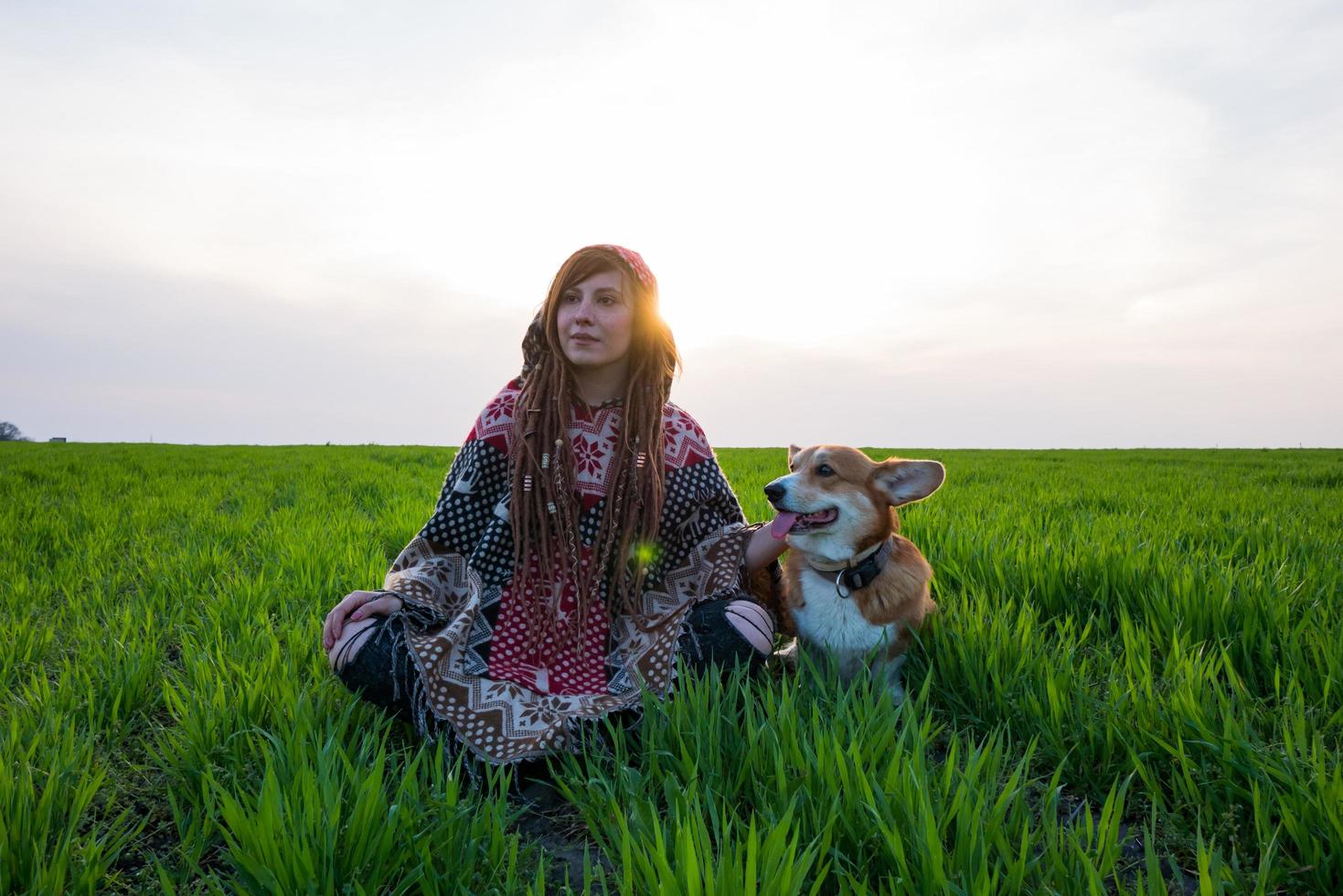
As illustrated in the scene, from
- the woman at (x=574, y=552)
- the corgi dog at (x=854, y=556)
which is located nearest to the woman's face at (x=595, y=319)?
the woman at (x=574, y=552)

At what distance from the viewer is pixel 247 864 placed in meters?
1.72

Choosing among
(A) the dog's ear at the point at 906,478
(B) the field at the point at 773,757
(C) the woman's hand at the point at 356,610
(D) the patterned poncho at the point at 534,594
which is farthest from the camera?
(A) the dog's ear at the point at 906,478

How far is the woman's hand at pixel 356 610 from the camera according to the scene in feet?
9.13

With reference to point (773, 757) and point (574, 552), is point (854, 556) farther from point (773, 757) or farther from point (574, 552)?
point (574, 552)

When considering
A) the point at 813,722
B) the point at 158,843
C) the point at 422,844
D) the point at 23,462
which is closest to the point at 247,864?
the point at 422,844

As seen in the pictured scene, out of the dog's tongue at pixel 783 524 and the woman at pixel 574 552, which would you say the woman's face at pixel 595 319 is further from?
the dog's tongue at pixel 783 524

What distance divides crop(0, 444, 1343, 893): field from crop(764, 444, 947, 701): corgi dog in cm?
24

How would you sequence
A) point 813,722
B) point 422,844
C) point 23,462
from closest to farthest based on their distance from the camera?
point 422,844
point 813,722
point 23,462

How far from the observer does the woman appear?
2.76 m

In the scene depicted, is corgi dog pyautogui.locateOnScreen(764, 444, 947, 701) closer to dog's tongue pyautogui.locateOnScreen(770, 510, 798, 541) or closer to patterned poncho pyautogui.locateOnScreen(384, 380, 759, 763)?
dog's tongue pyautogui.locateOnScreen(770, 510, 798, 541)

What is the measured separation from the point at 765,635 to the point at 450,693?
4.02ft

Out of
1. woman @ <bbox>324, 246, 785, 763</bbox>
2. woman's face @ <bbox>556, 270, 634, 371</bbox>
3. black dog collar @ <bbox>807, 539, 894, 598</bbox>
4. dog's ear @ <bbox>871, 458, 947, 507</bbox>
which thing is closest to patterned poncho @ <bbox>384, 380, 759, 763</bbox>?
woman @ <bbox>324, 246, 785, 763</bbox>

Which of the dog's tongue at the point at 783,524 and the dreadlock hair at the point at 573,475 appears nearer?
the dog's tongue at the point at 783,524

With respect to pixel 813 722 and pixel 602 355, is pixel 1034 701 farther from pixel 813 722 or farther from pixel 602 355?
pixel 602 355
